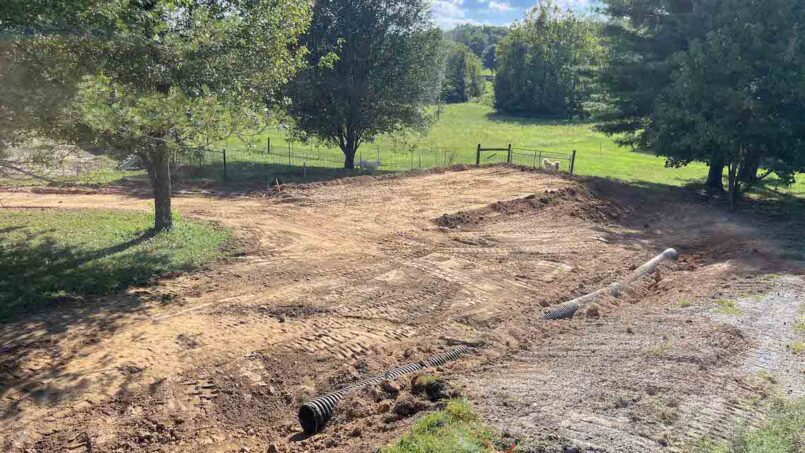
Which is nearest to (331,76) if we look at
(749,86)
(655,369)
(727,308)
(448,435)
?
(749,86)

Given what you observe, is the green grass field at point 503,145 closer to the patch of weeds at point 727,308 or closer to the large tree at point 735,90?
the large tree at point 735,90

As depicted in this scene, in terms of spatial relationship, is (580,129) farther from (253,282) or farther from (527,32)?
(253,282)

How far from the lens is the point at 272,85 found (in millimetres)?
14461

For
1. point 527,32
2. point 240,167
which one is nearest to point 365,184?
point 240,167

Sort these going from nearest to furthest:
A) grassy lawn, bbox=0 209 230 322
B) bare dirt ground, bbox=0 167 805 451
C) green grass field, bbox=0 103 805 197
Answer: bare dirt ground, bbox=0 167 805 451 → grassy lawn, bbox=0 209 230 322 → green grass field, bbox=0 103 805 197

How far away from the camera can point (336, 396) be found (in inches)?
300

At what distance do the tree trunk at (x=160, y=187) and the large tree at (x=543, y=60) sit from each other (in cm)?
6521

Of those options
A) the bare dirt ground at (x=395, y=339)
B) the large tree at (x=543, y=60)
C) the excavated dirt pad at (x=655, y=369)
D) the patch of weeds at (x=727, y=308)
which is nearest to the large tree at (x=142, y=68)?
the bare dirt ground at (x=395, y=339)

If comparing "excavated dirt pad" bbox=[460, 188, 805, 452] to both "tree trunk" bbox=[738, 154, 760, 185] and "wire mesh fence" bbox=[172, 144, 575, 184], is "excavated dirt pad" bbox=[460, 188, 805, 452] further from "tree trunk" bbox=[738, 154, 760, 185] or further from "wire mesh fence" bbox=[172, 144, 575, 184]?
"wire mesh fence" bbox=[172, 144, 575, 184]

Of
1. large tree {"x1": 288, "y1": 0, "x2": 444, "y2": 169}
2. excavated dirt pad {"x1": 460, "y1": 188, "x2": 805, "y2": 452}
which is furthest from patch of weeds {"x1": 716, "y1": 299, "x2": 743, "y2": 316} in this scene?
large tree {"x1": 288, "y1": 0, "x2": 444, "y2": 169}

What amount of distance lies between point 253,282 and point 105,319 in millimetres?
2866

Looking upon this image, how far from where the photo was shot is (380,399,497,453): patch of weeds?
5672mm

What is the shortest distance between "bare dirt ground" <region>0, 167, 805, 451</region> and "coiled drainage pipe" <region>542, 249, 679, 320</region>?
29 centimetres

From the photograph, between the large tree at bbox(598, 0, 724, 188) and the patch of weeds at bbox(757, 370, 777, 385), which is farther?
the large tree at bbox(598, 0, 724, 188)
